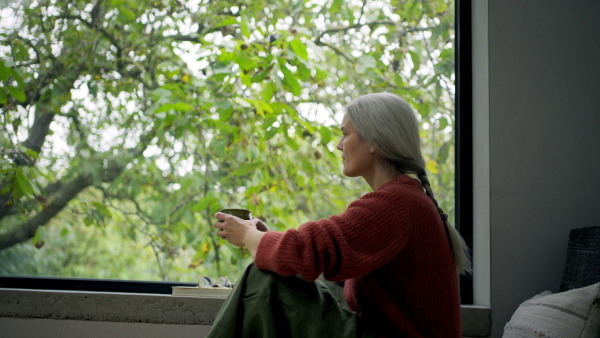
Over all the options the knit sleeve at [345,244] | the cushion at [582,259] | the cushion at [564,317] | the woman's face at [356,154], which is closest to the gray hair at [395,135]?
the woman's face at [356,154]

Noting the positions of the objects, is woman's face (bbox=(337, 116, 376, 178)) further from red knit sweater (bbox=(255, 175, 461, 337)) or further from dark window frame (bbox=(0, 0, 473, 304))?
dark window frame (bbox=(0, 0, 473, 304))

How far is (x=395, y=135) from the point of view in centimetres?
143

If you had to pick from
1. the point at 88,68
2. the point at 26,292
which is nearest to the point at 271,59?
the point at 88,68

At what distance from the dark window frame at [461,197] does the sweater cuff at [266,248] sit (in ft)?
3.43

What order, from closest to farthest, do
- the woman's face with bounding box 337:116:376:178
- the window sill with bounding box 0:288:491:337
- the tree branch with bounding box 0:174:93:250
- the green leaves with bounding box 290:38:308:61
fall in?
the woman's face with bounding box 337:116:376:178
the window sill with bounding box 0:288:491:337
the green leaves with bounding box 290:38:308:61
the tree branch with bounding box 0:174:93:250

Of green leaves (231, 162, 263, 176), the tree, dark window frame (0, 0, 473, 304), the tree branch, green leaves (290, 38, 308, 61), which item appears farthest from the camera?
the tree branch

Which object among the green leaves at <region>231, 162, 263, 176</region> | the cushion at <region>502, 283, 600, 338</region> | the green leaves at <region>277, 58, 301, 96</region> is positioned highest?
the green leaves at <region>277, 58, 301, 96</region>

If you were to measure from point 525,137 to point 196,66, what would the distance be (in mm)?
1852

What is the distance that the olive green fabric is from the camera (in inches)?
47.8

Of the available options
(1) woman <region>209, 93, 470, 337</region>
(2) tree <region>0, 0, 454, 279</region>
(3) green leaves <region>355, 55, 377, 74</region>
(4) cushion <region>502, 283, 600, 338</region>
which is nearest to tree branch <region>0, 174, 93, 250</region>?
(2) tree <region>0, 0, 454, 279</region>

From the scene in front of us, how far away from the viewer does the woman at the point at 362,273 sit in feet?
4.01

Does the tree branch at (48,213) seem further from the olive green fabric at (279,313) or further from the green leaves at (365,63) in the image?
the olive green fabric at (279,313)

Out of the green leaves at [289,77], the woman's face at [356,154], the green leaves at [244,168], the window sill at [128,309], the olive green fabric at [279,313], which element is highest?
the green leaves at [289,77]

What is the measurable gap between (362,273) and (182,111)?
194 cm
